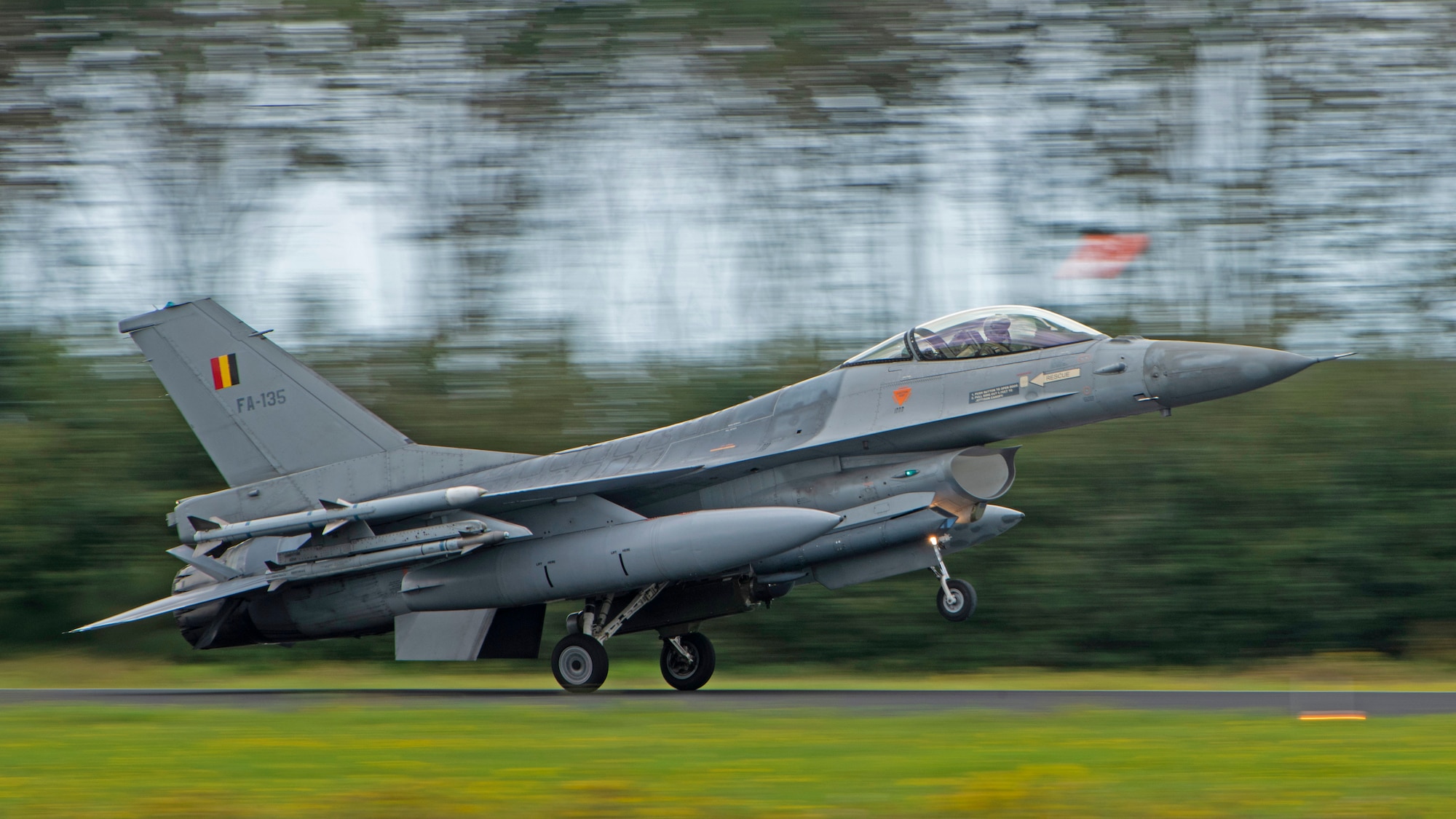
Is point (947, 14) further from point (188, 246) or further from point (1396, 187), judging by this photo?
point (188, 246)

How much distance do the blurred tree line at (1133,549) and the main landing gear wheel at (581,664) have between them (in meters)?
5.59

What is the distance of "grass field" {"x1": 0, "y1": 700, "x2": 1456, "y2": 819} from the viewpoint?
255 inches

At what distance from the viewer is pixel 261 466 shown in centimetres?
1374

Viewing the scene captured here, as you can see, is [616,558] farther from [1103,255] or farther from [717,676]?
[1103,255]

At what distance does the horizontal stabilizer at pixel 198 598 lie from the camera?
12.9 metres

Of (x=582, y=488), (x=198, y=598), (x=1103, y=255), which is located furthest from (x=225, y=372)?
(x=1103, y=255)

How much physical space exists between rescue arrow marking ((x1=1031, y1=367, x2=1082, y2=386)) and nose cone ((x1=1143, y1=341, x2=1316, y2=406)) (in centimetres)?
56

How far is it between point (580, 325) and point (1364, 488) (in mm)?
12070

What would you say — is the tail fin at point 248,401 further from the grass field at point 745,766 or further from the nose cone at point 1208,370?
the nose cone at point 1208,370

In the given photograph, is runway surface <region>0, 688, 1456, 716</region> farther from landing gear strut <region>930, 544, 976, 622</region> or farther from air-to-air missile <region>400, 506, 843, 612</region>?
air-to-air missile <region>400, 506, 843, 612</region>

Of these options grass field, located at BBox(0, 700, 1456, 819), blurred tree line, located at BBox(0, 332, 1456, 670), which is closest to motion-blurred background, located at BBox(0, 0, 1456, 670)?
blurred tree line, located at BBox(0, 332, 1456, 670)

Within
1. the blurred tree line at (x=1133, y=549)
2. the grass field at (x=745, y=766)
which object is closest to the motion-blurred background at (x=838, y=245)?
the blurred tree line at (x=1133, y=549)

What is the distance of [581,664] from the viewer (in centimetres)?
1280

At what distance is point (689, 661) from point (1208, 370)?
6.02 meters
